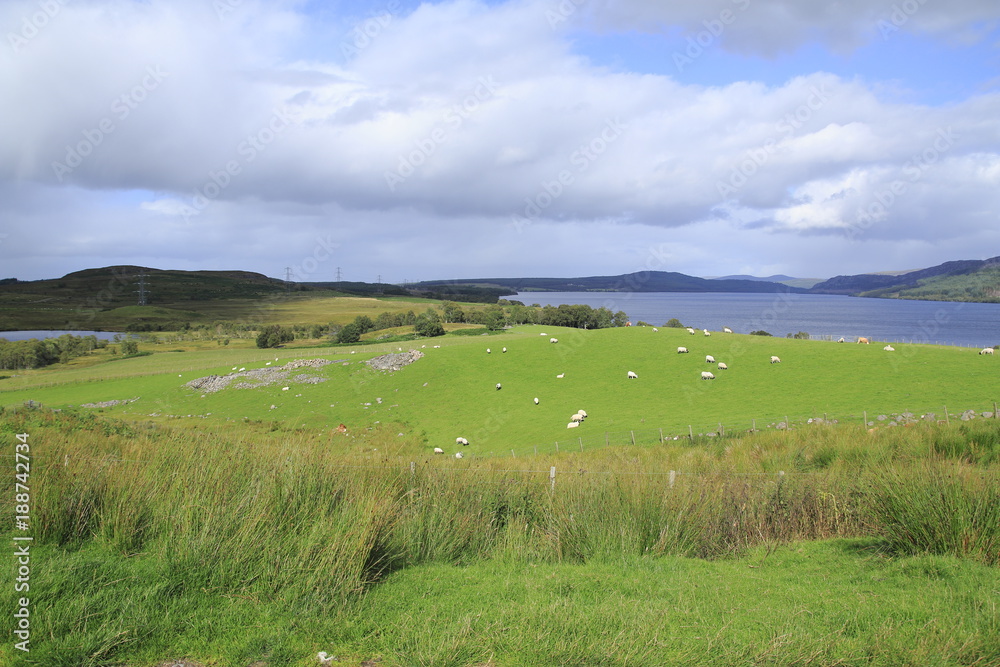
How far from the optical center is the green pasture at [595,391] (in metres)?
23.0

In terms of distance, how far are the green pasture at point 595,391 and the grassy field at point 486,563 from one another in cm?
1338

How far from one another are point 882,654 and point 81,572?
642 centimetres

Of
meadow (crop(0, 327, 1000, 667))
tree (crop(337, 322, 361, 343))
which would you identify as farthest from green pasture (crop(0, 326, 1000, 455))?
tree (crop(337, 322, 361, 343))

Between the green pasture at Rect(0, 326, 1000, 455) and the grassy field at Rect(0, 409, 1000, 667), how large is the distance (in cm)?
1338

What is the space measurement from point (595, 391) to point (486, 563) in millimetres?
24446

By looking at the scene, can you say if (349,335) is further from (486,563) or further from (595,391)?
(486,563)

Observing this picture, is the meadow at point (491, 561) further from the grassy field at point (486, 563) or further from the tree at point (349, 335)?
the tree at point (349, 335)

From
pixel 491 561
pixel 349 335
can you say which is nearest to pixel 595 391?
pixel 491 561

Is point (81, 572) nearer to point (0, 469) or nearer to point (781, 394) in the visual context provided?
point (0, 469)

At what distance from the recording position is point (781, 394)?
25531 millimetres

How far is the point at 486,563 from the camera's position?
5965mm

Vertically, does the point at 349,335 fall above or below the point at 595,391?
above

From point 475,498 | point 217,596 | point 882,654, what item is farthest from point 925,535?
point 217,596

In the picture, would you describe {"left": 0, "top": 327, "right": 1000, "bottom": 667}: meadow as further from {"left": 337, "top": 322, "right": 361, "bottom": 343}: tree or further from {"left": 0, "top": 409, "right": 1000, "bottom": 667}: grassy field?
{"left": 337, "top": 322, "right": 361, "bottom": 343}: tree
